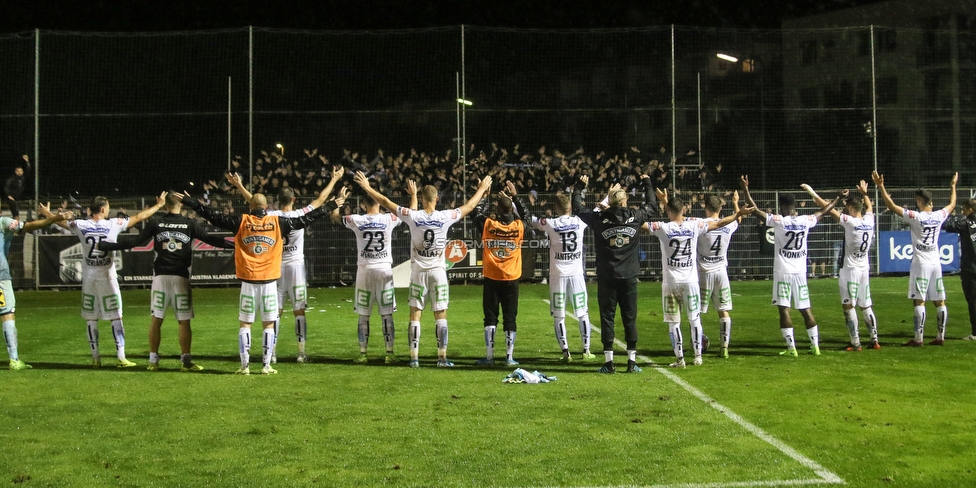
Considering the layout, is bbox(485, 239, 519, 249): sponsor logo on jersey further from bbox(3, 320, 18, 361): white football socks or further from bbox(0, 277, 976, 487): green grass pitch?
bbox(3, 320, 18, 361): white football socks

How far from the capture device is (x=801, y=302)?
1166cm

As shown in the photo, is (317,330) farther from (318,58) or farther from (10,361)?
(318,58)

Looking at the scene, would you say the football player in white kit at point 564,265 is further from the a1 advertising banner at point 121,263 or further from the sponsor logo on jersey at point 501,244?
the a1 advertising banner at point 121,263

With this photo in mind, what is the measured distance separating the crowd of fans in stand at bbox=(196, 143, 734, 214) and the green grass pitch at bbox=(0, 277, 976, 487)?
496 inches

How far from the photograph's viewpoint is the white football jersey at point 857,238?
12273 millimetres

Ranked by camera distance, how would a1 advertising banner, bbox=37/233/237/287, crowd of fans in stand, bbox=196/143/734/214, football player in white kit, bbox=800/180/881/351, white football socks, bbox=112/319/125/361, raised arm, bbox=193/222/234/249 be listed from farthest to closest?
crowd of fans in stand, bbox=196/143/734/214, a1 advertising banner, bbox=37/233/237/287, football player in white kit, bbox=800/180/881/351, white football socks, bbox=112/319/125/361, raised arm, bbox=193/222/234/249

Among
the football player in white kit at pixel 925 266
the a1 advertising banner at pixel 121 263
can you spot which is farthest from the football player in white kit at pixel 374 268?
the a1 advertising banner at pixel 121 263

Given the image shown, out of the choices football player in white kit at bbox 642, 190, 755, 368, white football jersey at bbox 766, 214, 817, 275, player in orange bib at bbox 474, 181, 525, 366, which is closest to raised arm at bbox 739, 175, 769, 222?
white football jersey at bbox 766, 214, 817, 275

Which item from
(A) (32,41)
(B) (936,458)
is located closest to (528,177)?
(A) (32,41)

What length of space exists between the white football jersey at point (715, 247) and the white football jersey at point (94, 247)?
7.72 m

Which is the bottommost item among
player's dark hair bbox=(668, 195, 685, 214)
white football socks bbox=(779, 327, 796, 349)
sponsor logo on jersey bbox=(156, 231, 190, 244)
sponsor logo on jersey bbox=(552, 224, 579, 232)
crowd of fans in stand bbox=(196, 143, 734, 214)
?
white football socks bbox=(779, 327, 796, 349)

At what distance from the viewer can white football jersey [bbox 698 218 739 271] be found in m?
11.8

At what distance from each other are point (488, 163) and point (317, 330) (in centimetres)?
1411

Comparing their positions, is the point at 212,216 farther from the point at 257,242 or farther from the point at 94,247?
the point at 94,247
